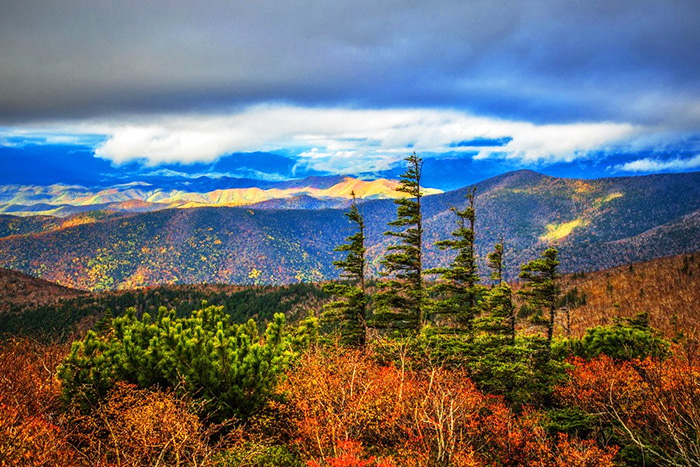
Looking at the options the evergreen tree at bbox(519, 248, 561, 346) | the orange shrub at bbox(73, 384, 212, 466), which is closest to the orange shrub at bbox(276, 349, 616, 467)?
the orange shrub at bbox(73, 384, 212, 466)

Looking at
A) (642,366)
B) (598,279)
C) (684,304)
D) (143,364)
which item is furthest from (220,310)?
(598,279)

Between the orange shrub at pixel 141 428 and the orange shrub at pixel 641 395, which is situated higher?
the orange shrub at pixel 141 428

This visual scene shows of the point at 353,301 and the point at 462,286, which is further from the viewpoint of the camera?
the point at 353,301

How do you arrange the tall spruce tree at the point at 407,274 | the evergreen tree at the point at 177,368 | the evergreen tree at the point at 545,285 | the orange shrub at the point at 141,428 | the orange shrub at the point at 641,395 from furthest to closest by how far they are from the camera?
the tall spruce tree at the point at 407,274 → the evergreen tree at the point at 545,285 → the evergreen tree at the point at 177,368 → the orange shrub at the point at 641,395 → the orange shrub at the point at 141,428

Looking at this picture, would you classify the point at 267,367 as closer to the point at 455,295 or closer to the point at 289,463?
the point at 289,463

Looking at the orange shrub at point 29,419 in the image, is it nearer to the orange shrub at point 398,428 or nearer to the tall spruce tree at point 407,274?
the orange shrub at point 398,428

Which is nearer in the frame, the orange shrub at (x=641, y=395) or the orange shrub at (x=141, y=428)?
the orange shrub at (x=141, y=428)

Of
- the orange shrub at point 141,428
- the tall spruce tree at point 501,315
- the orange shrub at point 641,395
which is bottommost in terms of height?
the orange shrub at point 641,395

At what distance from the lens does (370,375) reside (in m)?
25.9

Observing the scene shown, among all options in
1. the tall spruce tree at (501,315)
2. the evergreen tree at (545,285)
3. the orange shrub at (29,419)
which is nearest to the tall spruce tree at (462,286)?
the tall spruce tree at (501,315)

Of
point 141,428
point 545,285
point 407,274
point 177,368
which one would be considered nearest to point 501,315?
point 545,285

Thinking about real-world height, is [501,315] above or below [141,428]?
above

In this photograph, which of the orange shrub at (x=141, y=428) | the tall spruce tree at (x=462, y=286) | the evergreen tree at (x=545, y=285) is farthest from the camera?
the tall spruce tree at (x=462, y=286)

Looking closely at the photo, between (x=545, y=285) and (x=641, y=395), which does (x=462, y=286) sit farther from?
(x=641, y=395)
